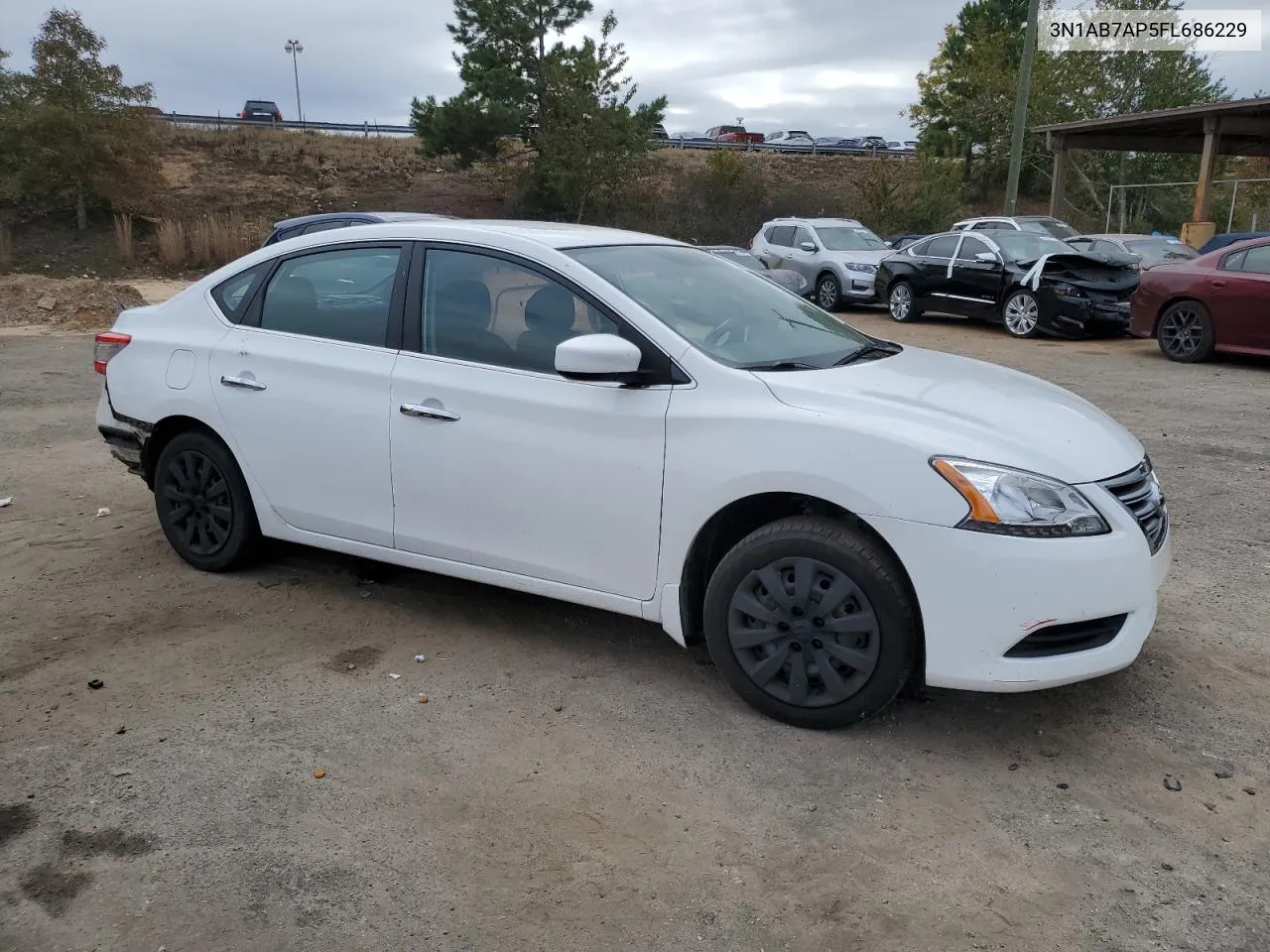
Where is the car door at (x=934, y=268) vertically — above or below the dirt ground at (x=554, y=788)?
above

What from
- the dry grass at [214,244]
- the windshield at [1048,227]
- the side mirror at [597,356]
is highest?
the windshield at [1048,227]

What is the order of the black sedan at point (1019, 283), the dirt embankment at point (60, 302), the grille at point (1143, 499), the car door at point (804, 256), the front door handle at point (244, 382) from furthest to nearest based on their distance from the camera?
1. the car door at point (804, 256)
2. the dirt embankment at point (60, 302)
3. the black sedan at point (1019, 283)
4. the front door handle at point (244, 382)
5. the grille at point (1143, 499)

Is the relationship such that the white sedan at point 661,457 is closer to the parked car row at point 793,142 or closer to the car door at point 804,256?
the car door at point 804,256

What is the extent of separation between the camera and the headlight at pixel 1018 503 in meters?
3.19

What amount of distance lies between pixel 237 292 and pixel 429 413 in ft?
4.77

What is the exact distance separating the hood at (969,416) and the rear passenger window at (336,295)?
5.71 ft

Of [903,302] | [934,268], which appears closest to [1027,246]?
[934,268]

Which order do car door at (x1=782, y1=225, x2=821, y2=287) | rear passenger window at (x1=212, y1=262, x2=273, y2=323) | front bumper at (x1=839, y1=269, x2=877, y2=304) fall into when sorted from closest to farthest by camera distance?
rear passenger window at (x1=212, y1=262, x2=273, y2=323) < front bumper at (x1=839, y1=269, x2=877, y2=304) < car door at (x1=782, y1=225, x2=821, y2=287)

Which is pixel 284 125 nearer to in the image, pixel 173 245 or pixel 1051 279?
pixel 173 245

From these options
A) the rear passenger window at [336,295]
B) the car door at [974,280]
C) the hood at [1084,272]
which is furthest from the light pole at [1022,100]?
the rear passenger window at [336,295]

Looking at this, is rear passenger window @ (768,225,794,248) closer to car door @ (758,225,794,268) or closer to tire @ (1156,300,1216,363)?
car door @ (758,225,794,268)

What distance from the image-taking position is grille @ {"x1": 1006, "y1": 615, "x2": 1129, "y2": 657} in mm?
3256

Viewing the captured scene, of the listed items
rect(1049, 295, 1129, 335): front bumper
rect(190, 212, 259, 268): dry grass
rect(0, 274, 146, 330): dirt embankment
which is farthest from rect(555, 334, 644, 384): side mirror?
rect(190, 212, 259, 268): dry grass

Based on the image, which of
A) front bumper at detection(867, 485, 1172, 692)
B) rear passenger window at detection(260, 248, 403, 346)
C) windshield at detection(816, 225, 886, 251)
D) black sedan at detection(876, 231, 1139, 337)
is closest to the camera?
front bumper at detection(867, 485, 1172, 692)
